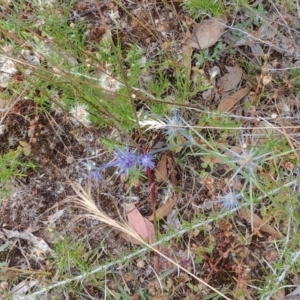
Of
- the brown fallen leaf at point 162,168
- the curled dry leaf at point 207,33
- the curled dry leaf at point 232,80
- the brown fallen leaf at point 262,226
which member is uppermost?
the curled dry leaf at point 207,33

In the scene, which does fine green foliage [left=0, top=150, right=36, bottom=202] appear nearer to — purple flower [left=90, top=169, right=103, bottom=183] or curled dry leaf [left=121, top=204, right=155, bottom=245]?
purple flower [left=90, top=169, right=103, bottom=183]

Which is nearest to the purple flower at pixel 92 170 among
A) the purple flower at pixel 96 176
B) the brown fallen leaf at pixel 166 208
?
the purple flower at pixel 96 176

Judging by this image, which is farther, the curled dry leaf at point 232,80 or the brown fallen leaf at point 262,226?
the curled dry leaf at point 232,80

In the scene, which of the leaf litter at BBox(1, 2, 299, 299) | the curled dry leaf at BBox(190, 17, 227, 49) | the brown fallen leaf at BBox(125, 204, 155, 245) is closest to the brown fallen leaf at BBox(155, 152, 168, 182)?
the leaf litter at BBox(1, 2, 299, 299)

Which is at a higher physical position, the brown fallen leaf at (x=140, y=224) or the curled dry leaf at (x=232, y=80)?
the curled dry leaf at (x=232, y=80)

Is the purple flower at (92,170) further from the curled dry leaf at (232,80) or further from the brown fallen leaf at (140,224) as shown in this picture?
the curled dry leaf at (232,80)

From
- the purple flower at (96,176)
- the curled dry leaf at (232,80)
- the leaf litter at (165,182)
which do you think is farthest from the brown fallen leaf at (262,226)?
the purple flower at (96,176)
